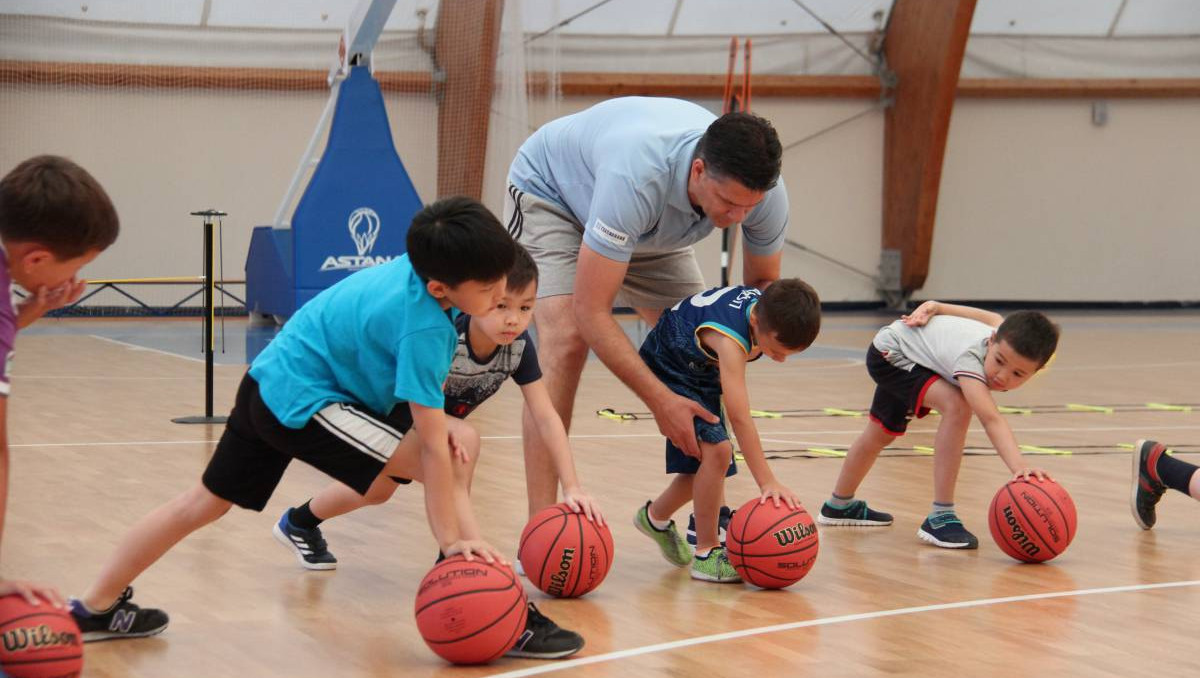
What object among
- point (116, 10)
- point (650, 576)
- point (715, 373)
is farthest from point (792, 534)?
point (116, 10)

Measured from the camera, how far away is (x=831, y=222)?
62.7ft

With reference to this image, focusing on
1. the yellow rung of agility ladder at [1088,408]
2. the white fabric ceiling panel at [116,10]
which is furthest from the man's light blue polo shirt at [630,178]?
the white fabric ceiling panel at [116,10]

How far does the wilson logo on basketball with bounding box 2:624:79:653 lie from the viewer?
109 inches

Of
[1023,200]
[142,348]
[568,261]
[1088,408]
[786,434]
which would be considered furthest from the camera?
[1023,200]

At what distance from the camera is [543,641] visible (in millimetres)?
3227

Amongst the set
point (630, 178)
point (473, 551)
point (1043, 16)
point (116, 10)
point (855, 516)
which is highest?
point (1043, 16)

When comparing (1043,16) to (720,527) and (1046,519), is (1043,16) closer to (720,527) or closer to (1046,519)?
(1046,519)

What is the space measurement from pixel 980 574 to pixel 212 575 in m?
2.23

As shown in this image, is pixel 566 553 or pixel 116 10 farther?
pixel 116 10

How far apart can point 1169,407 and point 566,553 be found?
19.9 feet

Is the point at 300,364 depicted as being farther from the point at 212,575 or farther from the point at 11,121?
the point at 11,121

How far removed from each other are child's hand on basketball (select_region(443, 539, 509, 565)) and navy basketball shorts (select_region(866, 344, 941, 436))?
2100mm

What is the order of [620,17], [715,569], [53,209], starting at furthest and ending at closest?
[620,17] < [715,569] < [53,209]

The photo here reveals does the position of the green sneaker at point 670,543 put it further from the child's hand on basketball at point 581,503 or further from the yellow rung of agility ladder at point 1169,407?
the yellow rung of agility ladder at point 1169,407
